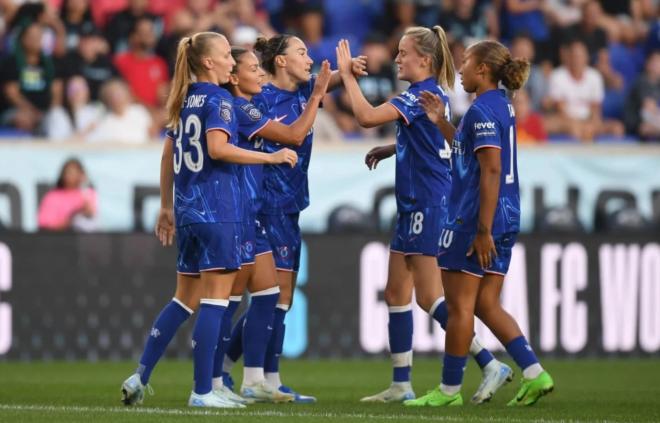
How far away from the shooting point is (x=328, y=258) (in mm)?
13477

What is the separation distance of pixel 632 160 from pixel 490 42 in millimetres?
7015

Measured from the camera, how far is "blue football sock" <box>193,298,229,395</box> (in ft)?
26.1

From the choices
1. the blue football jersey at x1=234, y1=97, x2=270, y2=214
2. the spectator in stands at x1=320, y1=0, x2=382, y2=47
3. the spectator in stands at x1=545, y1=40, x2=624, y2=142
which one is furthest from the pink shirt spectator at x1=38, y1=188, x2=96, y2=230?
the spectator in stands at x1=545, y1=40, x2=624, y2=142

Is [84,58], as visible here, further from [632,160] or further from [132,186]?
[632,160]

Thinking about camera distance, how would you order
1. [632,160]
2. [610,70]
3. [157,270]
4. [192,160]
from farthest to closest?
[610,70] → [632,160] → [157,270] → [192,160]

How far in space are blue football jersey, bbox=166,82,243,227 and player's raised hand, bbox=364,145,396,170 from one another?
4.61ft

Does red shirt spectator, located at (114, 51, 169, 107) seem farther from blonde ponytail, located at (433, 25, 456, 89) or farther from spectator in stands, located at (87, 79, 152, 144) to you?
blonde ponytail, located at (433, 25, 456, 89)

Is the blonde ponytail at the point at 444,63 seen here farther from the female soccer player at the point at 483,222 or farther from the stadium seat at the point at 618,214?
the stadium seat at the point at 618,214

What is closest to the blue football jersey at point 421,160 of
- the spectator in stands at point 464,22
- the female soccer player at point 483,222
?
the female soccer player at point 483,222

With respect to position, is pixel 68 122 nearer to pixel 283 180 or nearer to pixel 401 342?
pixel 283 180

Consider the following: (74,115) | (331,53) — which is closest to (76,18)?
(74,115)

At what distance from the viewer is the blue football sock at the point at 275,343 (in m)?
9.22

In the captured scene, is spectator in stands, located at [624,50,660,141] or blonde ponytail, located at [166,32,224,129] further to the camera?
spectator in stands, located at [624,50,660,141]

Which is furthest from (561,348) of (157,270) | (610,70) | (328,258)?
(610,70)
